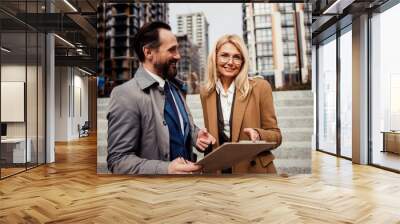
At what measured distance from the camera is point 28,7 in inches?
281

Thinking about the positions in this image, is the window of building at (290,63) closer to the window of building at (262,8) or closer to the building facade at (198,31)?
the window of building at (262,8)

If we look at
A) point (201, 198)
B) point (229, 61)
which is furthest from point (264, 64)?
point (201, 198)

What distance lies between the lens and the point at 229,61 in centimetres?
644

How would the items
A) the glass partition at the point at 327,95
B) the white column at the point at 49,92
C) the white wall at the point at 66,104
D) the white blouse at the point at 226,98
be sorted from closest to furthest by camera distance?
the white blouse at the point at 226,98 < the white column at the point at 49,92 < the glass partition at the point at 327,95 < the white wall at the point at 66,104

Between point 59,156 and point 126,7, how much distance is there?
473cm

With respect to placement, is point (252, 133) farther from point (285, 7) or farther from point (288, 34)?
point (285, 7)

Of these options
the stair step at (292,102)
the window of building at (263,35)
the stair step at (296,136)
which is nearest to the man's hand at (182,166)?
the stair step at (296,136)

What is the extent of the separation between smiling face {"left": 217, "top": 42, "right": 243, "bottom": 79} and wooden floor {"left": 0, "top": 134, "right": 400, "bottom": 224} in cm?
160

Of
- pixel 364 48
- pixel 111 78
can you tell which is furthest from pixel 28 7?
→ pixel 364 48

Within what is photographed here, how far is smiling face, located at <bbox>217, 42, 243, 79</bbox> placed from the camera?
6.43m

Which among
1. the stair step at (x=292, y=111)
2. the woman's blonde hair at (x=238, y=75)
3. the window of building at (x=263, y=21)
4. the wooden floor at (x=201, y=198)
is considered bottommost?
the wooden floor at (x=201, y=198)

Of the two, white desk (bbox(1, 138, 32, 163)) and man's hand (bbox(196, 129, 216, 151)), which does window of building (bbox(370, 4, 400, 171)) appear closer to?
man's hand (bbox(196, 129, 216, 151))

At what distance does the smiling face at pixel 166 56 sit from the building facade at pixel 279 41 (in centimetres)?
111

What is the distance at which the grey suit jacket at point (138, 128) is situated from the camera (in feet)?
20.3
